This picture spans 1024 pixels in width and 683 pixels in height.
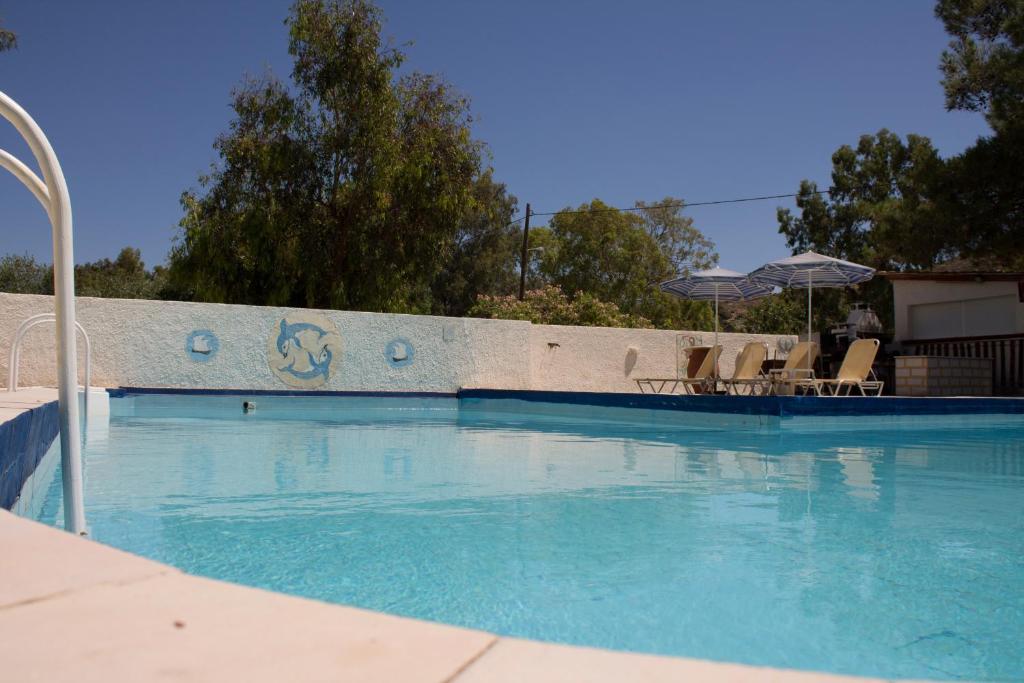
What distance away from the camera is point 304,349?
15.7 meters

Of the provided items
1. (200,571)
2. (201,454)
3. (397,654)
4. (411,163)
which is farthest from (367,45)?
(397,654)

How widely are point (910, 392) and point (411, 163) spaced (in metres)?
12.9

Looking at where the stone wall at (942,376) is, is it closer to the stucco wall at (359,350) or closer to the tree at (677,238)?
the stucco wall at (359,350)

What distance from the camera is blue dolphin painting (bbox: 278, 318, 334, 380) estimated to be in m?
15.6

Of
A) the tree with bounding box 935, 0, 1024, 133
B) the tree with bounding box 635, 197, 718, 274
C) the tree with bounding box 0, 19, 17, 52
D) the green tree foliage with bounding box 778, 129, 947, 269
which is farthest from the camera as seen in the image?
the tree with bounding box 635, 197, 718, 274

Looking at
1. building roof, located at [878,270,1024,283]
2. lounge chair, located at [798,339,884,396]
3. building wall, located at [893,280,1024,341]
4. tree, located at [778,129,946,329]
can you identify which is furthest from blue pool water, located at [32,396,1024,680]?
tree, located at [778,129,946,329]

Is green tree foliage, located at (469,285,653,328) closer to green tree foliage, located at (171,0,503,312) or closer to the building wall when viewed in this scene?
Result: green tree foliage, located at (171,0,503,312)

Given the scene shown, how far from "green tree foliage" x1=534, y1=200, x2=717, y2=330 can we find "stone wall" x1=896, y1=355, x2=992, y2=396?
24.1 meters

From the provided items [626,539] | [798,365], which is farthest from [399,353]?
[626,539]

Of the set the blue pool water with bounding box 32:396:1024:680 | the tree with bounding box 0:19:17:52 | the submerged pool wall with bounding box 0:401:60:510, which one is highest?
the tree with bounding box 0:19:17:52

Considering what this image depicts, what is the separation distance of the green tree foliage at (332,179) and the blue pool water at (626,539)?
1389 cm

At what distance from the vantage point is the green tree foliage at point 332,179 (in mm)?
21031

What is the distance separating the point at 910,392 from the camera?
15.1m

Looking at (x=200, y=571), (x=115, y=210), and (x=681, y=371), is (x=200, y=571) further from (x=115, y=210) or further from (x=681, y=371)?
(x=115, y=210)
